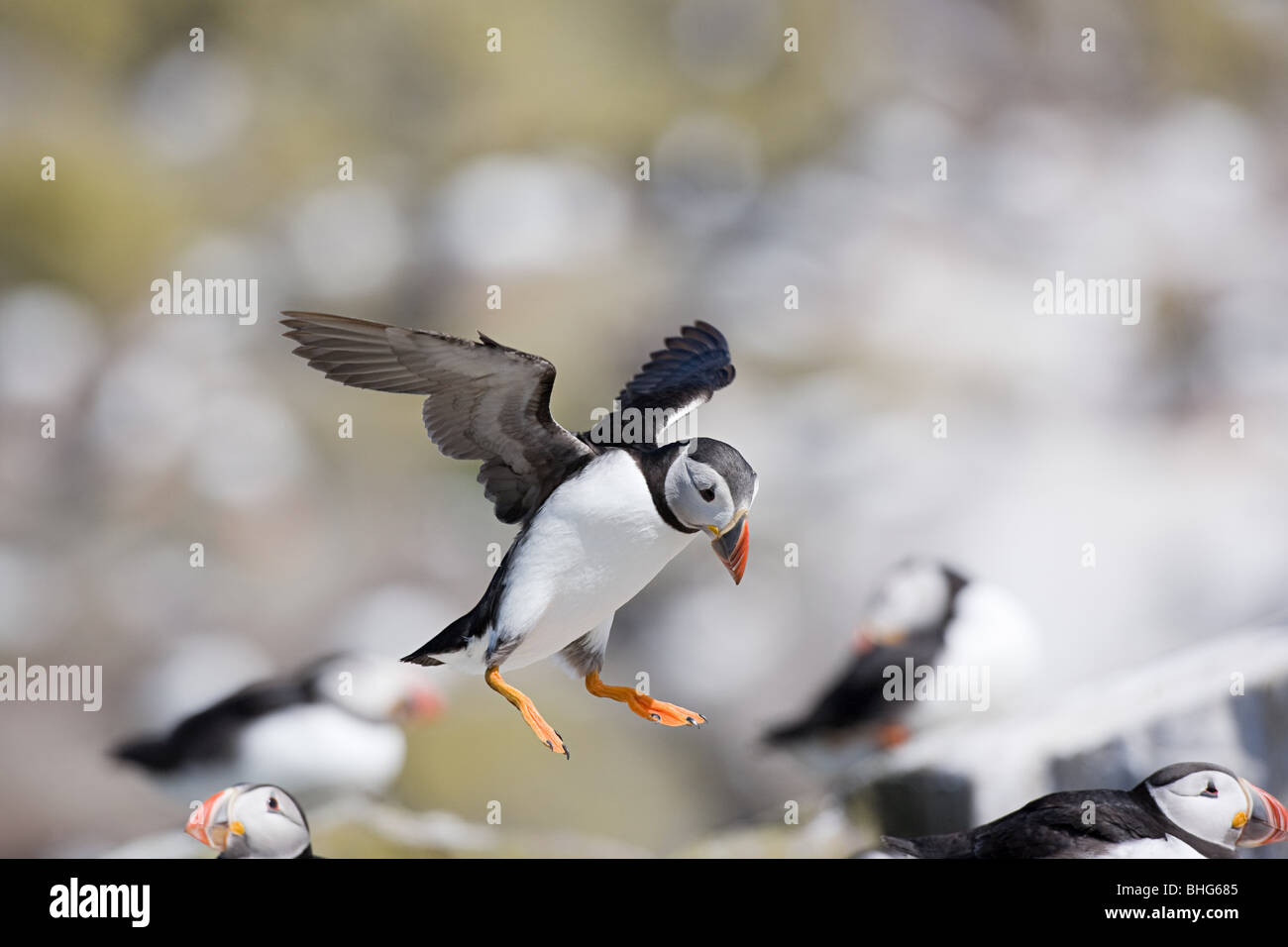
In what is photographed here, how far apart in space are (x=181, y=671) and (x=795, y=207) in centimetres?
222

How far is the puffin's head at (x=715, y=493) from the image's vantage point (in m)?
2.13

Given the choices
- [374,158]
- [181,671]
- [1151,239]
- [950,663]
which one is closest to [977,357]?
[1151,239]

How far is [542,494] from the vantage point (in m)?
2.50

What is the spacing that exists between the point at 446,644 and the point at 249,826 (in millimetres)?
680

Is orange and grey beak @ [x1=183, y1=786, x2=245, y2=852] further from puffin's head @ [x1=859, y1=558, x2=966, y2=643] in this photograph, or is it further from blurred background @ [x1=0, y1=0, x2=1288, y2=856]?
puffin's head @ [x1=859, y1=558, x2=966, y2=643]

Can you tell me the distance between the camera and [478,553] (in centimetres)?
367

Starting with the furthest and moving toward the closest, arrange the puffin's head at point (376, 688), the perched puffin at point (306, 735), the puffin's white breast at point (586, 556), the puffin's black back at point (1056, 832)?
the puffin's head at point (376, 688) < the perched puffin at point (306, 735) < the puffin's black back at point (1056, 832) < the puffin's white breast at point (586, 556)

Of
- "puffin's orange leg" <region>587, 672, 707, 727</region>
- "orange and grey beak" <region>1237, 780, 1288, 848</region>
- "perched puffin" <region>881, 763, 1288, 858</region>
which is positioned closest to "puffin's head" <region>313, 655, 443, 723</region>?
"puffin's orange leg" <region>587, 672, 707, 727</region>

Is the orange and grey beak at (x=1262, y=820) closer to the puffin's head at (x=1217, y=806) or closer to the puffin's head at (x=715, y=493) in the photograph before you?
the puffin's head at (x=1217, y=806)

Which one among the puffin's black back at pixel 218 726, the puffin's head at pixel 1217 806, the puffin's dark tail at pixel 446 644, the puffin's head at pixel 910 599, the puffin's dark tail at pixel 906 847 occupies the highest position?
the puffin's head at pixel 910 599

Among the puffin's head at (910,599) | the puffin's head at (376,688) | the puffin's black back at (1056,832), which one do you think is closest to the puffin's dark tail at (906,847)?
the puffin's black back at (1056,832)

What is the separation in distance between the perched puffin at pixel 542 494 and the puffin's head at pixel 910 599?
133cm

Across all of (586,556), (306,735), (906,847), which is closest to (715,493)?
(586,556)

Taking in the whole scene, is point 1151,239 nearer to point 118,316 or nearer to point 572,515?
point 572,515
